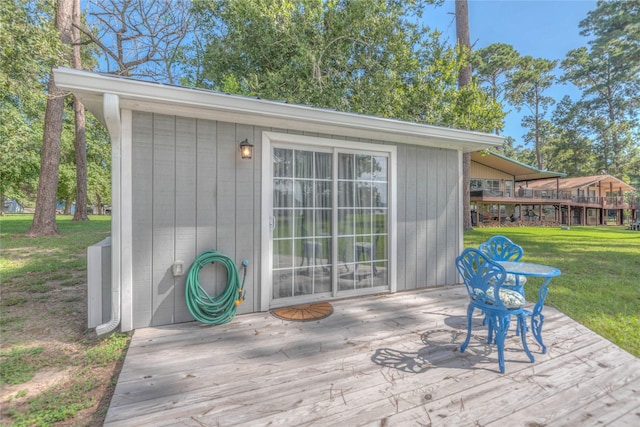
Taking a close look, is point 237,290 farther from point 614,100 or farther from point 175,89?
point 614,100

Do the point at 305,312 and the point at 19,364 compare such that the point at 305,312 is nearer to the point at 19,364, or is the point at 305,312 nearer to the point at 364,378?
the point at 364,378

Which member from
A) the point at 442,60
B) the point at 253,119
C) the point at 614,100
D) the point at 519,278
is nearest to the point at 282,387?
the point at 519,278

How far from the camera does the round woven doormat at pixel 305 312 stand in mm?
3018

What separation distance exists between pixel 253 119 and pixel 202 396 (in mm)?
2337

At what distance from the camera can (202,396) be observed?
1.80 m

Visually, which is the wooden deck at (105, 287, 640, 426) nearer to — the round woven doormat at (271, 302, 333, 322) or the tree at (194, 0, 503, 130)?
the round woven doormat at (271, 302, 333, 322)

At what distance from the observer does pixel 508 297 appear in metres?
2.23

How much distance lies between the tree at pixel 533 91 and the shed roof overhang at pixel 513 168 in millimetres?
5907

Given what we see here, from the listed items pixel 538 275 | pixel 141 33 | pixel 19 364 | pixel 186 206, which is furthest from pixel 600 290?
pixel 141 33

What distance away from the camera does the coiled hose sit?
279 centimetres

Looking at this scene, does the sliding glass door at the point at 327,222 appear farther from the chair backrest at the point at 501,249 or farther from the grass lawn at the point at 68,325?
the grass lawn at the point at 68,325

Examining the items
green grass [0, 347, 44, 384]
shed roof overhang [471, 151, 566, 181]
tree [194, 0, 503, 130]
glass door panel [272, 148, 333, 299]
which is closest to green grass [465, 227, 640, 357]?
glass door panel [272, 148, 333, 299]

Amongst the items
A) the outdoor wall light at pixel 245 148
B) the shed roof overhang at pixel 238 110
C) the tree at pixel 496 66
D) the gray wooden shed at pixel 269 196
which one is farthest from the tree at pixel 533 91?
the outdoor wall light at pixel 245 148

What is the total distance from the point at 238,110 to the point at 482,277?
2423 mm
